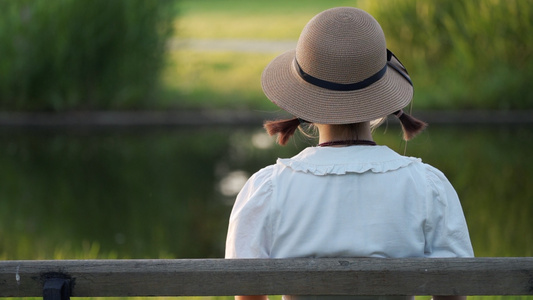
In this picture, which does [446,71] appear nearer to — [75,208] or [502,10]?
[502,10]

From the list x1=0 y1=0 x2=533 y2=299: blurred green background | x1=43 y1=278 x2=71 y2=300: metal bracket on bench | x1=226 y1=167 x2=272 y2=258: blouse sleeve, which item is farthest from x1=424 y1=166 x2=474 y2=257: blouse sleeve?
x1=0 y1=0 x2=533 y2=299: blurred green background

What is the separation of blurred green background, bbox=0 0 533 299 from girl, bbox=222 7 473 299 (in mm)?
3702

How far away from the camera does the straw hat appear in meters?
1.79

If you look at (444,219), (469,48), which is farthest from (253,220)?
(469,48)

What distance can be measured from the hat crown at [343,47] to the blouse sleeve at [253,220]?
25 centimetres

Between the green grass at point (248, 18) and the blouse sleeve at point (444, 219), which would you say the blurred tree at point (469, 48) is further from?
the blouse sleeve at point (444, 219)

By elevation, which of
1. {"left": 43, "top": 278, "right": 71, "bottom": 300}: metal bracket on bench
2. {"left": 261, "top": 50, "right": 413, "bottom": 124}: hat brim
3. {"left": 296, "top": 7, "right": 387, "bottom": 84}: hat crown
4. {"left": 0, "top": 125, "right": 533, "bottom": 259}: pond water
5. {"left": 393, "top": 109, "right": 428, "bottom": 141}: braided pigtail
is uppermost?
{"left": 296, "top": 7, "right": 387, "bottom": 84}: hat crown

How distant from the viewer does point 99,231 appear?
19.1 ft

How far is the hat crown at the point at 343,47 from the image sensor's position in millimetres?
1796

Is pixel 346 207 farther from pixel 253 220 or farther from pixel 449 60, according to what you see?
pixel 449 60

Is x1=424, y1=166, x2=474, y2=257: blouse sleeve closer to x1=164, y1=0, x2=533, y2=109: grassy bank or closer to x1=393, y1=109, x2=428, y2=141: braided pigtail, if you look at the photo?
x1=393, y1=109, x2=428, y2=141: braided pigtail

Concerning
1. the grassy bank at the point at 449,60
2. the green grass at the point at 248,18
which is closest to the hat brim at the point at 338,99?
the grassy bank at the point at 449,60

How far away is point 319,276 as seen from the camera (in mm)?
1634

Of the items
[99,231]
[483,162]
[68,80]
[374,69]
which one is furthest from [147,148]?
[374,69]
